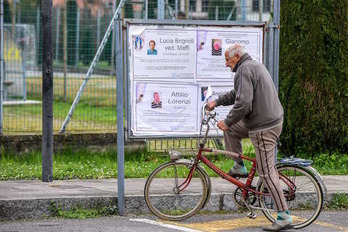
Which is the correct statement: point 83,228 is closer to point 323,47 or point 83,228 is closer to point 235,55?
point 235,55

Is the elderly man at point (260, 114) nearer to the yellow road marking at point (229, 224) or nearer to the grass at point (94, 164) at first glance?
the yellow road marking at point (229, 224)

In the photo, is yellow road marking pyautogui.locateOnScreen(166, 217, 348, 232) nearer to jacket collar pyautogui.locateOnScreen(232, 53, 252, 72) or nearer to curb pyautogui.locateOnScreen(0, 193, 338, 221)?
curb pyautogui.locateOnScreen(0, 193, 338, 221)

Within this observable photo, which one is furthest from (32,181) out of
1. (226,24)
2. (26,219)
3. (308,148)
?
(308,148)

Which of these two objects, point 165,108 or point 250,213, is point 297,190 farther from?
point 165,108

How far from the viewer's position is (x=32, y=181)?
9.88 meters

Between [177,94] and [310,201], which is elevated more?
[177,94]

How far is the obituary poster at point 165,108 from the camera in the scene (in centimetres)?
867

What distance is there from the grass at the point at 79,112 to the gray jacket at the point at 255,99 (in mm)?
5165

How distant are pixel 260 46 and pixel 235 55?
1230mm

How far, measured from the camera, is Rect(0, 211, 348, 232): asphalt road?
7.78m

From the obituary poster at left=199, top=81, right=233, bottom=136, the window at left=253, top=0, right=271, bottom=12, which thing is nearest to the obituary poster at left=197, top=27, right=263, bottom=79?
the obituary poster at left=199, top=81, right=233, bottom=136

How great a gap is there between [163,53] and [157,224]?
6.24 feet

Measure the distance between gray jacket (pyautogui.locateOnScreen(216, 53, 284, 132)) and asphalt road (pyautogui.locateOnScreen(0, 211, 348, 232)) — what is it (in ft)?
3.54

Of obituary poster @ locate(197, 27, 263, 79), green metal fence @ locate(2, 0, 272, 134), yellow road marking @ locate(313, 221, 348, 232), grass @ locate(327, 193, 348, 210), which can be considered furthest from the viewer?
green metal fence @ locate(2, 0, 272, 134)
